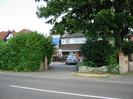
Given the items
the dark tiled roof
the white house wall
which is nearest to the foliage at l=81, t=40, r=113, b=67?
the white house wall

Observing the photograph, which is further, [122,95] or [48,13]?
[48,13]

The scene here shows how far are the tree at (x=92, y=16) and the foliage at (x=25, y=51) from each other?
3.03m

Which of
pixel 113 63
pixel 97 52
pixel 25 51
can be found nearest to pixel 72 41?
pixel 25 51

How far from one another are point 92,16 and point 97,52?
10.5 feet

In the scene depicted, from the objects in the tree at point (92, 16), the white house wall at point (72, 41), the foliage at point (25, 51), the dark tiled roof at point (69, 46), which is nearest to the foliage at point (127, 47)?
the tree at point (92, 16)

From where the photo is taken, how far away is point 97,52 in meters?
29.2

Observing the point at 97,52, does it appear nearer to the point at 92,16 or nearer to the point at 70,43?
the point at 92,16

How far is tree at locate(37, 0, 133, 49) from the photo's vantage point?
27.1 meters

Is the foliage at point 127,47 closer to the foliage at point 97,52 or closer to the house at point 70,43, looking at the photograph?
the foliage at point 97,52

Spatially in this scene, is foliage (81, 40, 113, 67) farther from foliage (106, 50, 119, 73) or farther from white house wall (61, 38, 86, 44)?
white house wall (61, 38, 86, 44)

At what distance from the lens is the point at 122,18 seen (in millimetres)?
27000

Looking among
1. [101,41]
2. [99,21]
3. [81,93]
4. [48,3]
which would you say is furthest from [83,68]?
[81,93]

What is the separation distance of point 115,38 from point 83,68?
151 inches

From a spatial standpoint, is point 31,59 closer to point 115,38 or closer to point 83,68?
point 83,68
